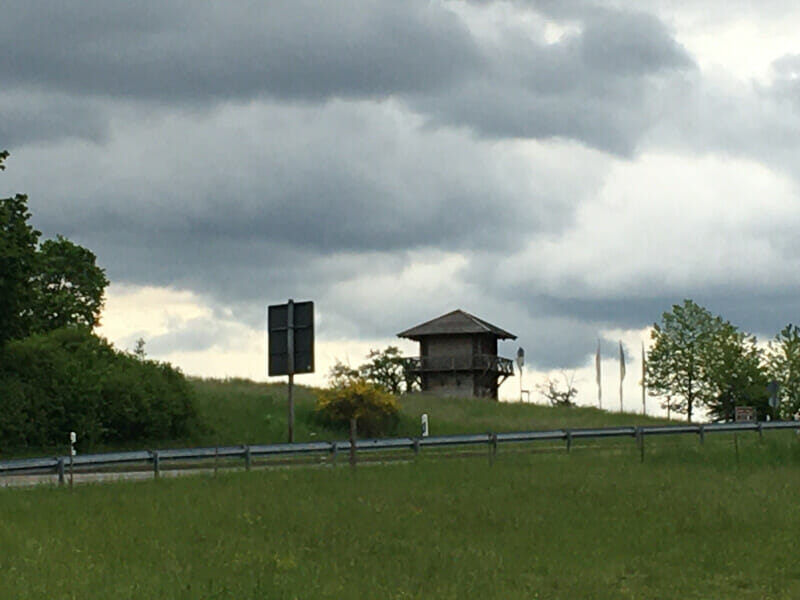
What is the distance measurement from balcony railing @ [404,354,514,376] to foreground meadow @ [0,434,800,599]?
204ft

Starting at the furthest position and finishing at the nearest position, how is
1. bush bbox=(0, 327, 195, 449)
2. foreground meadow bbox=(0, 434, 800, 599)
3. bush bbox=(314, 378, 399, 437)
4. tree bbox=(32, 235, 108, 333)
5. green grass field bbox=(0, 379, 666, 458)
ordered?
tree bbox=(32, 235, 108, 333) → bush bbox=(314, 378, 399, 437) → green grass field bbox=(0, 379, 666, 458) → bush bbox=(0, 327, 195, 449) → foreground meadow bbox=(0, 434, 800, 599)

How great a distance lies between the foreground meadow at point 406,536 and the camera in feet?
61.8

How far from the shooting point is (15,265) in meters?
46.9

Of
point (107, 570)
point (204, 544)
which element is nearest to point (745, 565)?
point (204, 544)

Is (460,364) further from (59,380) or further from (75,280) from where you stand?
(59,380)

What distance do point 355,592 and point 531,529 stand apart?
6899 mm

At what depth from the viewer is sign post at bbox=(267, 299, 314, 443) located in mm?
34906

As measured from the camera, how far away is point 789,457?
40.3 m

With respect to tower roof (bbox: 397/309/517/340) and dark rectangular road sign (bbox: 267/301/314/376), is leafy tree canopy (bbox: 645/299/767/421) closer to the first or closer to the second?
tower roof (bbox: 397/309/517/340)

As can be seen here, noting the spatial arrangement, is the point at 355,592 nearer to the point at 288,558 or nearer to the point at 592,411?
the point at 288,558

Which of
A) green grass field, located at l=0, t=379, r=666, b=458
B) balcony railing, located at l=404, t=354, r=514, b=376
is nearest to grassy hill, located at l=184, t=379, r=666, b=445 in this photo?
green grass field, located at l=0, t=379, r=666, b=458

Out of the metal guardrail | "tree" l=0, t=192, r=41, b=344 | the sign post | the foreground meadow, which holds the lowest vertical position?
the foreground meadow

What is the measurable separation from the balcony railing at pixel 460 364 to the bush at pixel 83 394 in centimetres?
3855

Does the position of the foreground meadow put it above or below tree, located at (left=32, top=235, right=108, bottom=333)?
below
